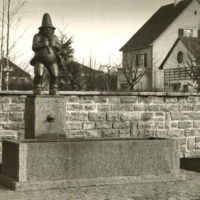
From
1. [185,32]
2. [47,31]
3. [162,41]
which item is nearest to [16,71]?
[47,31]

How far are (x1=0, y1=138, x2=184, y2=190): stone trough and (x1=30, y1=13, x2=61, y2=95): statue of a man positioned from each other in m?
1.34

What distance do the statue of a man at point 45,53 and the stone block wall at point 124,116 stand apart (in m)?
3.62

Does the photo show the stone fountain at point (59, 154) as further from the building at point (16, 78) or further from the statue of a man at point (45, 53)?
the building at point (16, 78)

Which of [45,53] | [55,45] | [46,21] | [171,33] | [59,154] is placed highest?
[171,33]

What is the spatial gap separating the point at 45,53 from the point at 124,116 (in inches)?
197

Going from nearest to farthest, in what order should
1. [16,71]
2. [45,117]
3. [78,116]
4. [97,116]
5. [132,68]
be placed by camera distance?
[45,117] < [78,116] < [97,116] < [16,71] < [132,68]

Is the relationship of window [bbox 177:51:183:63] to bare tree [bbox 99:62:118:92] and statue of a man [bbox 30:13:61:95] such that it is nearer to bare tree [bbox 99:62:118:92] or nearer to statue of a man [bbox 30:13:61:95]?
bare tree [bbox 99:62:118:92]

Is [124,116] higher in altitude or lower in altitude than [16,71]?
lower

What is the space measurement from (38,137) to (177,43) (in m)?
38.8

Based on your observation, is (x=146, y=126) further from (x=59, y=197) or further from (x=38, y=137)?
(x=59, y=197)

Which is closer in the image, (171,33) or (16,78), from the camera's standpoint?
(16,78)

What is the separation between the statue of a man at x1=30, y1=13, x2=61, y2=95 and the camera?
10.3m

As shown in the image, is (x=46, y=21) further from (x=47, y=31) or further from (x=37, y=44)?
(x=37, y=44)

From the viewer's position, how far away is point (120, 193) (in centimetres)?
873
